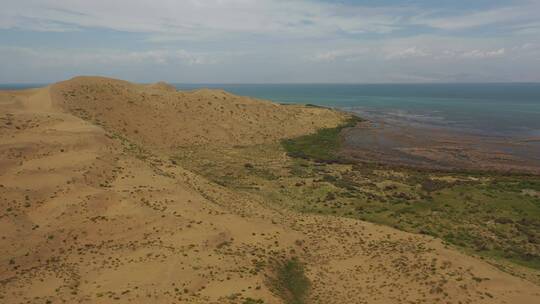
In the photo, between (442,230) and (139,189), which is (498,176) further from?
(139,189)

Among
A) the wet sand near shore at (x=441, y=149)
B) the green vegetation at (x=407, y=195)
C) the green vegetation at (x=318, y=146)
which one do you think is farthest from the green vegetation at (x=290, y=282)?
the wet sand near shore at (x=441, y=149)

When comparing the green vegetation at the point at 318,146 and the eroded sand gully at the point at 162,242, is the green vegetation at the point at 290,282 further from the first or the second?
the green vegetation at the point at 318,146

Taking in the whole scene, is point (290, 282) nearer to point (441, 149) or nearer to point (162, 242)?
point (162, 242)

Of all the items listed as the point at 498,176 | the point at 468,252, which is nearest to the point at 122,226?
the point at 468,252

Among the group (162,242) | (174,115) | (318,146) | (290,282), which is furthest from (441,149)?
(162,242)

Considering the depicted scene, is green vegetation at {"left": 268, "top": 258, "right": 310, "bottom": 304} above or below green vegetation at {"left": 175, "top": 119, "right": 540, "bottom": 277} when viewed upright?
below

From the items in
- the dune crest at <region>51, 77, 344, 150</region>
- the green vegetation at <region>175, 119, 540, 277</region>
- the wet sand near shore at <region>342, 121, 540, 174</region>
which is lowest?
the green vegetation at <region>175, 119, 540, 277</region>

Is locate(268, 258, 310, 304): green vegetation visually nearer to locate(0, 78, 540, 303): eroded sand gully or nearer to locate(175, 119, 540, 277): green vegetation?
locate(0, 78, 540, 303): eroded sand gully

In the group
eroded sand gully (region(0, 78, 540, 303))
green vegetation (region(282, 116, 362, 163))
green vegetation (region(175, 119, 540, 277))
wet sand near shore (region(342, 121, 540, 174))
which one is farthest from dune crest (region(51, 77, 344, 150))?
eroded sand gully (region(0, 78, 540, 303))
